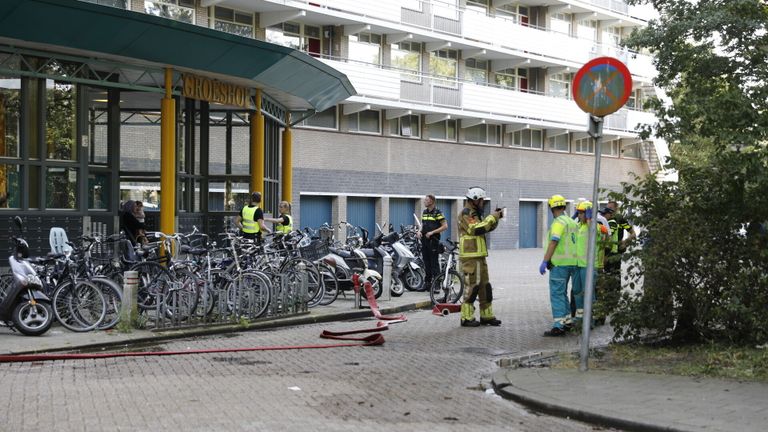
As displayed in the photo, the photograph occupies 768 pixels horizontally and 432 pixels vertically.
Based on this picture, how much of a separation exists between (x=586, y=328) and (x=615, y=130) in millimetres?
43548

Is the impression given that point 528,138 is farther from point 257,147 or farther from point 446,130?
point 257,147

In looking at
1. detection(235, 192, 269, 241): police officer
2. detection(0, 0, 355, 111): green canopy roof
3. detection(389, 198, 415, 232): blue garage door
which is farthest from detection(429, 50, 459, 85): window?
detection(235, 192, 269, 241): police officer

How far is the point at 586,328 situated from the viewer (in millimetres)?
9844

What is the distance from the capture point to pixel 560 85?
50.1 meters

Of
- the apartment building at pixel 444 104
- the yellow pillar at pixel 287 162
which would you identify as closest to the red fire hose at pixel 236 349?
the yellow pillar at pixel 287 162

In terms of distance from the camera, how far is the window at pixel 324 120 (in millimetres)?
36906

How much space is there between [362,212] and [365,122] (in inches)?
A: 132

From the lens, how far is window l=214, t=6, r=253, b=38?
34.6 meters

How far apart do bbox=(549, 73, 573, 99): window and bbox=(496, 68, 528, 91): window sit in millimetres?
1777

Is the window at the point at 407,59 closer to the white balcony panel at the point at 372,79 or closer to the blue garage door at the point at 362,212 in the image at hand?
the white balcony panel at the point at 372,79

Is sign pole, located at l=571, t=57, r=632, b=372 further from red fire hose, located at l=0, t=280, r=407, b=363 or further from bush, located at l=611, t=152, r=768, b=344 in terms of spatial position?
red fire hose, located at l=0, t=280, r=407, b=363

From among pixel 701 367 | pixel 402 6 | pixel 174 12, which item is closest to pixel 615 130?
pixel 402 6

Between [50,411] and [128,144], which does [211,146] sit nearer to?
[128,144]

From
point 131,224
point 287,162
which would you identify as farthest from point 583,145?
point 131,224
